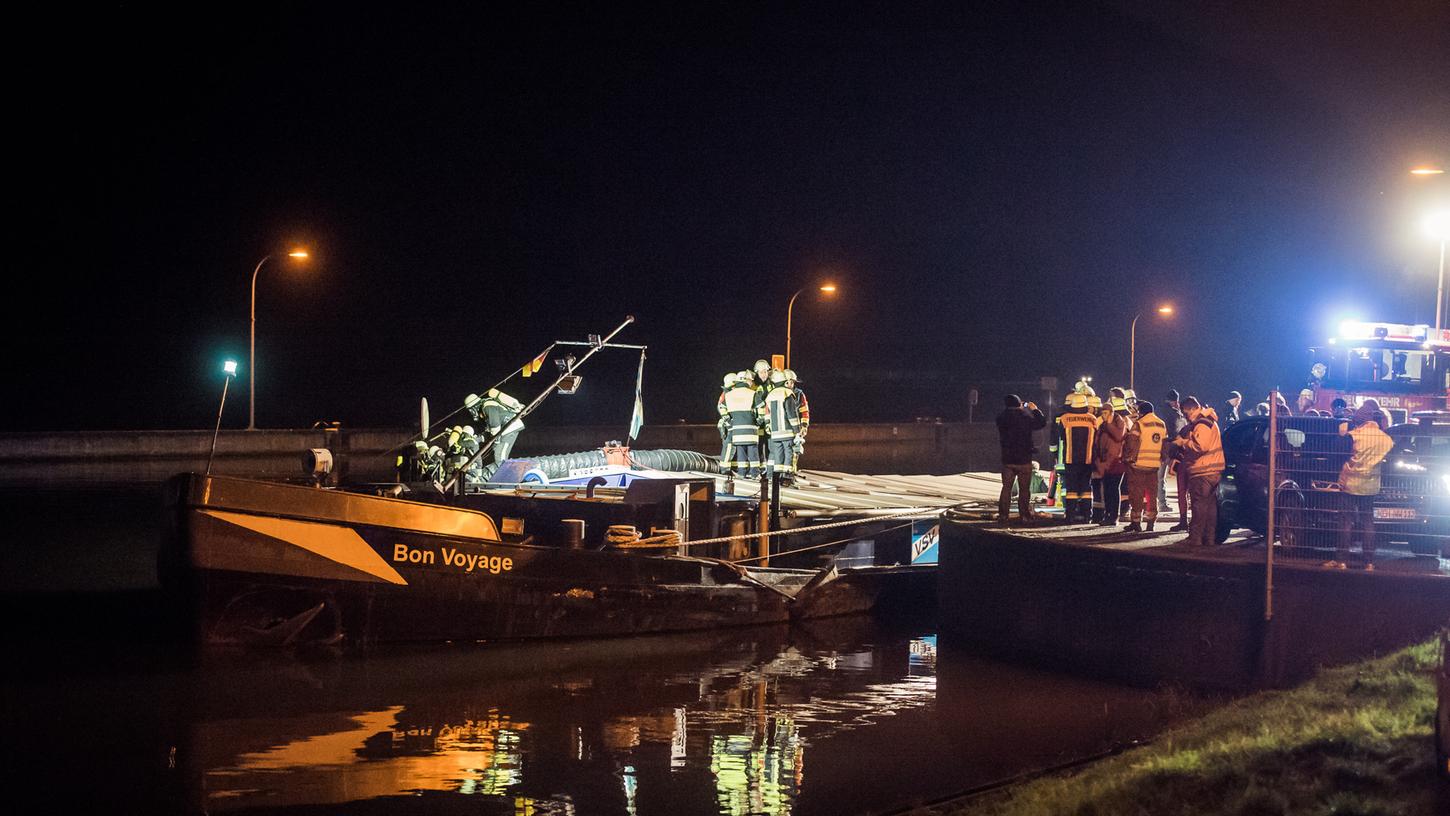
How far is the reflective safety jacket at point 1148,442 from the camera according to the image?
1476cm

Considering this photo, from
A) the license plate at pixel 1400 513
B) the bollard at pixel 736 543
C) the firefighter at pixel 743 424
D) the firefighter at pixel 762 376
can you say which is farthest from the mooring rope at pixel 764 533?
the license plate at pixel 1400 513

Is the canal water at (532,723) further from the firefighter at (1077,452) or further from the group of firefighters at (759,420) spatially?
the group of firefighters at (759,420)

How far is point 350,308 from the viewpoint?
76.7 meters

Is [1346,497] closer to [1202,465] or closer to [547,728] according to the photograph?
[1202,465]

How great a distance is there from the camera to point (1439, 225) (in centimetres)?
1791

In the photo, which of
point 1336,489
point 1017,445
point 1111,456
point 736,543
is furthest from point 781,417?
point 1336,489

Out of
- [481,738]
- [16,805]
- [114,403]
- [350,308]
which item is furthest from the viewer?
[350,308]

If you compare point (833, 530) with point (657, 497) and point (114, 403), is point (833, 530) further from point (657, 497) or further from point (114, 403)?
point (114, 403)

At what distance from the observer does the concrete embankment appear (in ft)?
35.3

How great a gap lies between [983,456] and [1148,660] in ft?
130

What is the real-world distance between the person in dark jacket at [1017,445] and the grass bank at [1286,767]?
6844mm

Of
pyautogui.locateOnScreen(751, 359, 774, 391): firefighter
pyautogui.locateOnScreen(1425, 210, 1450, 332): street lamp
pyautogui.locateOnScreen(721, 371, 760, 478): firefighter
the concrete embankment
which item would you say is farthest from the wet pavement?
pyautogui.locateOnScreen(1425, 210, 1450, 332): street lamp

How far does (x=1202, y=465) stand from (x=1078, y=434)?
252 cm

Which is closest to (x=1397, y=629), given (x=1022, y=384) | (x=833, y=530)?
(x=833, y=530)
